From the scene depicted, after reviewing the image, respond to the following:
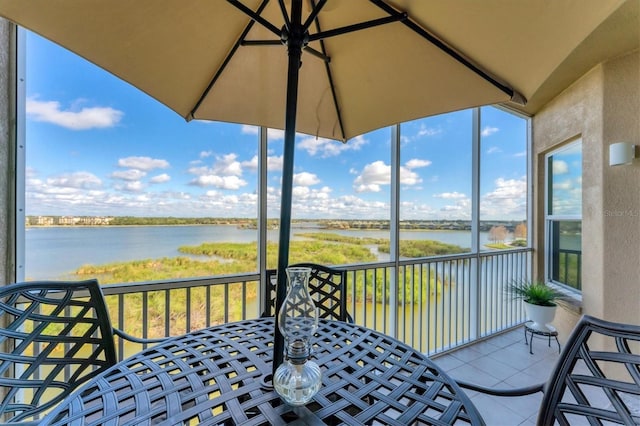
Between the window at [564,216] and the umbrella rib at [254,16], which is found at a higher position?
the umbrella rib at [254,16]

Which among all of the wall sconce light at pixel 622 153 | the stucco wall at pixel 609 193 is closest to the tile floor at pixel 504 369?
the stucco wall at pixel 609 193

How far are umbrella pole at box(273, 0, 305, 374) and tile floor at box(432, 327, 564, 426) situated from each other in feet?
7.12

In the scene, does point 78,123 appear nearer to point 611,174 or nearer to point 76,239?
point 76,239

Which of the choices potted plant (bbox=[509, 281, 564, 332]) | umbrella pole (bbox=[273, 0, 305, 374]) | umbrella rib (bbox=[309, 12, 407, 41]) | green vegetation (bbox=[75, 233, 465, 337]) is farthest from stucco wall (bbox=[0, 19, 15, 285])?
potted plant (bbox=[509, 281, 564, 332])

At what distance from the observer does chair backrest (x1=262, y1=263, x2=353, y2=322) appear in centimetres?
186

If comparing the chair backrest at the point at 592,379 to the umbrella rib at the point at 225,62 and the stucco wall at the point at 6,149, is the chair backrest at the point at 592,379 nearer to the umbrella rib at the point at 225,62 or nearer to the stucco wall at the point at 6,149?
the umbrella rib at the point at 225,62

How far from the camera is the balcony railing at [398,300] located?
6.45 feet

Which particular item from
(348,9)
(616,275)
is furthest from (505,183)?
(348,9)

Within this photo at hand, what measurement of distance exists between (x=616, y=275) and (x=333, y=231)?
9.20ft

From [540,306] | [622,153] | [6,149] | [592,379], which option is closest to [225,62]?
[6,149]

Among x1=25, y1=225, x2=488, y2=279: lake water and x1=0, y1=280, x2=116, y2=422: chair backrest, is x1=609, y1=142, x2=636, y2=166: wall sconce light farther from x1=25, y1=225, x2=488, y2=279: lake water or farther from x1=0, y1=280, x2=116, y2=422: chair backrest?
x1=0, y1=280, x2=116, y2=422: chair backrest

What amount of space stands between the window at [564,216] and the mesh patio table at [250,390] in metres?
3.63

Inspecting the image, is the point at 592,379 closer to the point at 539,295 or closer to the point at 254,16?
the point at 254,16

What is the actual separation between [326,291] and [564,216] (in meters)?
3.69
